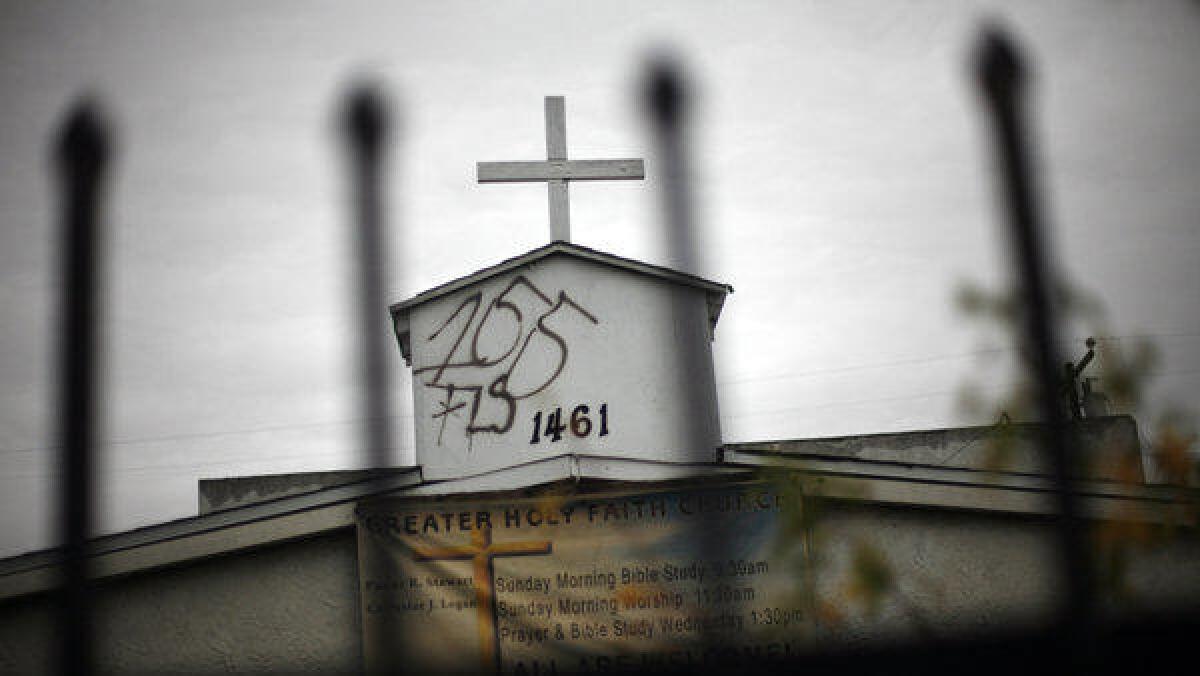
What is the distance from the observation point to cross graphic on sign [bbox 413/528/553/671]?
7.95m

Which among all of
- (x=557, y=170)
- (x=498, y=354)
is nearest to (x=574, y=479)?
(x=498, y=354)

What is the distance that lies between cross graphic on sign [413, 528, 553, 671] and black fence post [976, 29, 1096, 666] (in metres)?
6.01

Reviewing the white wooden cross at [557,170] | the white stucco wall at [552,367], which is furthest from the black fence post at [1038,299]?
the white wooden cross at [557,170]

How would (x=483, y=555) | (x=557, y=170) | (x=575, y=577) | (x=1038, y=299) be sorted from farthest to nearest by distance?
(x=557, y=170) < (x=483, y=555) < (x=575, y=577) < (x=1038, y=299)

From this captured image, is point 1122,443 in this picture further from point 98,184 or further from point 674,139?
point 98,184

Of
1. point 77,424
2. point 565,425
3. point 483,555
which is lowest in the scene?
point 483,555

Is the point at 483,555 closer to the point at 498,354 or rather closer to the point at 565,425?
the point at 565,425

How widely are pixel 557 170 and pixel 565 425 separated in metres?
2.52

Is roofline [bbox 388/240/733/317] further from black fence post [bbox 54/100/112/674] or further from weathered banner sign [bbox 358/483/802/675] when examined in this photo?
black fence post [bbox 54/100/112/674]

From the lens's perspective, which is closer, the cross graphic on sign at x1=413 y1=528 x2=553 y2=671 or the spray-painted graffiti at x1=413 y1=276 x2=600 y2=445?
the cross graphic on sign at x1=413 y1=528 x2=553 y2=671

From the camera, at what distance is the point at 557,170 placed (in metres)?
9.34

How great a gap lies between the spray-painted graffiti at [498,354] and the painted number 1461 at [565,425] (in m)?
0.27

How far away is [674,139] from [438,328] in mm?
7075

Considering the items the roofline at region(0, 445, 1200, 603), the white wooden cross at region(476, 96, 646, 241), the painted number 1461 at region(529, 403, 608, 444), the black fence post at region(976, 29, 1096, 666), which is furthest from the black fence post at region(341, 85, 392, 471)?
the white wooden cross at region(476, 96, 646, 241)
